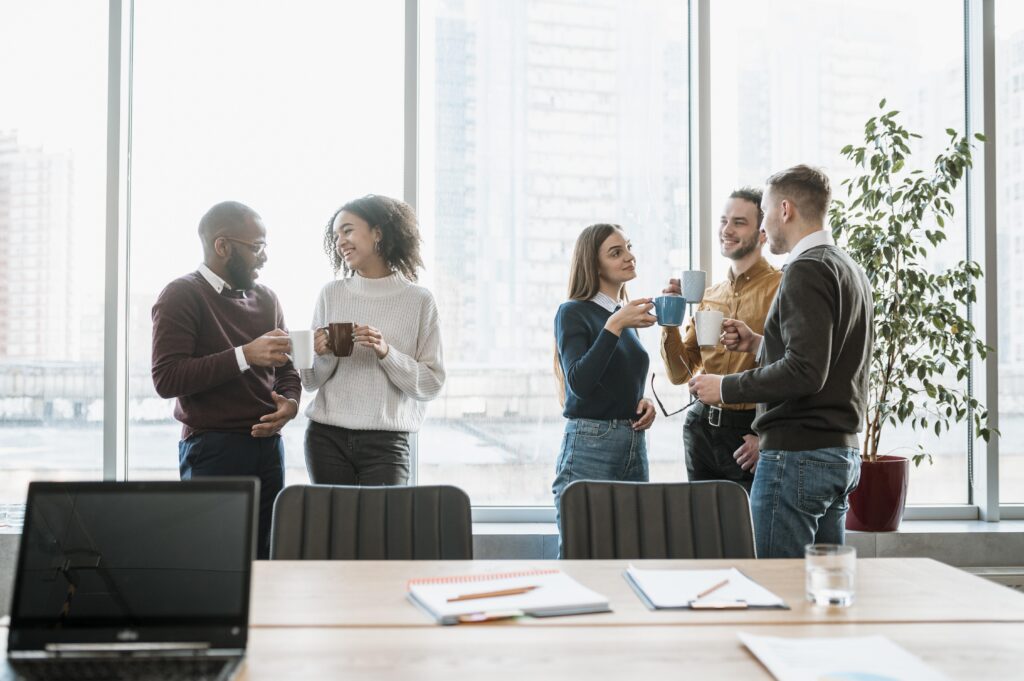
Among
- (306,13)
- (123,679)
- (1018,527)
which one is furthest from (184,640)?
(1018,527)

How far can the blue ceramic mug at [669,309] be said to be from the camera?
7.98 ft

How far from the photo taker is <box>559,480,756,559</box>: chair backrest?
1865 millimetres

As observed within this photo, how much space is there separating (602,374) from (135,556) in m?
1.66

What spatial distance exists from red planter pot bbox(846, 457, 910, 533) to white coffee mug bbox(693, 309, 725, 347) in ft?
3.92

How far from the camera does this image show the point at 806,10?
376 cm

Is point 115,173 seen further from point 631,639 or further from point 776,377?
point 631,639

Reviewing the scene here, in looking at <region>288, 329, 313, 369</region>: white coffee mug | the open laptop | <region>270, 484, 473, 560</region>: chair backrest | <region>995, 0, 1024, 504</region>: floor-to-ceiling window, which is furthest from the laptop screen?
<region>995, 0, 1024, 504</region>: floor-to-ceiling window

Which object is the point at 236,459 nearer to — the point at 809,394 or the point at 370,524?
the point at 370,524

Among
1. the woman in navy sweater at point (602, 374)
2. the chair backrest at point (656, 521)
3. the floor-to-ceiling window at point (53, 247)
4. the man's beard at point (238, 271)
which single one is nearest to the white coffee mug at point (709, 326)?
the woman in navy sweater at point (602, 374)

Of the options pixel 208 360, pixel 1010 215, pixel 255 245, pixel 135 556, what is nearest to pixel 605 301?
pixel 255 245

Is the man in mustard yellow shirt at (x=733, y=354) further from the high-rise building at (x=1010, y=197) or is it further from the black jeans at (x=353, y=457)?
the high-rise building at (x=1010, y=197)

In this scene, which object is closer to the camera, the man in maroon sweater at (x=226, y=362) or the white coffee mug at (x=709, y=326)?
the white coffee mug at (x=709, y=326)

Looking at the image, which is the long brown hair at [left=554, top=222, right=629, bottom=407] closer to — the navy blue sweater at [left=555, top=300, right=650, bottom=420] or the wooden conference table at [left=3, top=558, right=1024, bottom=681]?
the navy blue sweater at [left=555, top=300, right=650, bottom=420]

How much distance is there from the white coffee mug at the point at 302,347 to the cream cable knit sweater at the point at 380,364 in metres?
0.18
